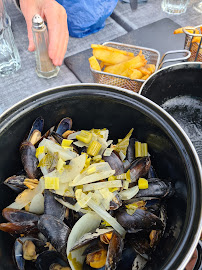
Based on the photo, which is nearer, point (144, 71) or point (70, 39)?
point (144, 71)

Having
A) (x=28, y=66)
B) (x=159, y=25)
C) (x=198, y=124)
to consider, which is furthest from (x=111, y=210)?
(x=159, y=25)

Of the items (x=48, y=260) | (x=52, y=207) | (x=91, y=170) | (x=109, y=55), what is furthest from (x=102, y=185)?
(x=109, y=55)

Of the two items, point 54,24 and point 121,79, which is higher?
point 54,24

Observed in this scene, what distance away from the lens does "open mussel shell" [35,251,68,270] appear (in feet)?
2.38

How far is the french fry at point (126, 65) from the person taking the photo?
1325mm

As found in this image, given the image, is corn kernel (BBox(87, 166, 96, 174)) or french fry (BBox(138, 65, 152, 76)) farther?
french fry (BBox(138, 65, 152, 76))

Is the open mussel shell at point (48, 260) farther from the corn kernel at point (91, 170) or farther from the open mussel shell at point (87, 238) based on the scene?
the corn kernel at point (91, 170)

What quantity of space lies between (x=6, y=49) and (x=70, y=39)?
478mm

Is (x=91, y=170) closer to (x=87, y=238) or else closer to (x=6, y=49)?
(x=87, y=238)

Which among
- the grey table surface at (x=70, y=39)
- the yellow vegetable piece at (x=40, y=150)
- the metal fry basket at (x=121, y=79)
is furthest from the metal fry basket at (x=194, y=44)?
the yellow vegetable piece at (x=40, y=150)

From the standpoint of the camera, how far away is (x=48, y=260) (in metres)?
0.73

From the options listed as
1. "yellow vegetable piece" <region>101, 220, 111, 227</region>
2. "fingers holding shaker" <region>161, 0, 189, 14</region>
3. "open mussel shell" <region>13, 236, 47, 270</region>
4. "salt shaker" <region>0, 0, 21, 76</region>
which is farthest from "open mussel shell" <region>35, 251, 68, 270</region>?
"fingers holding shaker" <region>161, 0, 189, 14</region>

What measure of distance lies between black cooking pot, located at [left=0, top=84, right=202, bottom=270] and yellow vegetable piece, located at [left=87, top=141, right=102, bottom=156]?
0.42 ft

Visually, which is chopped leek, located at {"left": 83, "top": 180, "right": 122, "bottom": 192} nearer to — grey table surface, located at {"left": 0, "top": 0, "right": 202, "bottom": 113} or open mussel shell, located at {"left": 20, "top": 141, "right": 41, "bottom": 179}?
open mussel shell, located at {"left": 20, "top": 141, "right": 41, "bottom": 179}
